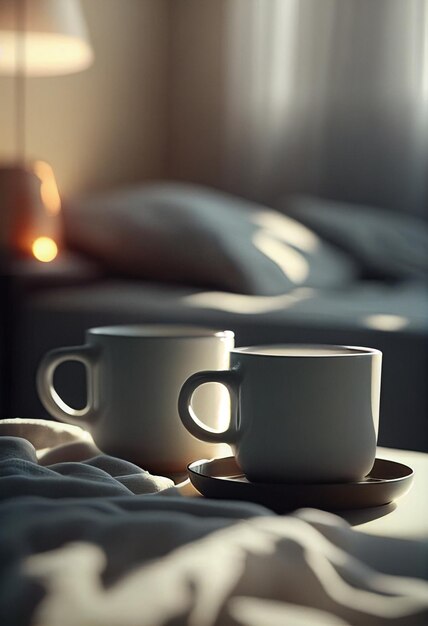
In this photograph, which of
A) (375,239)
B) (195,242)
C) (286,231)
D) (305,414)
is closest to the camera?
(305,414)

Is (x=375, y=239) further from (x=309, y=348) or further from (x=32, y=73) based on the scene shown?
(x=309, y=348)

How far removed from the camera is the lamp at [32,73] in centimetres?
156

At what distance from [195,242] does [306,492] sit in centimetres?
112

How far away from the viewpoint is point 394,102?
2600 mm

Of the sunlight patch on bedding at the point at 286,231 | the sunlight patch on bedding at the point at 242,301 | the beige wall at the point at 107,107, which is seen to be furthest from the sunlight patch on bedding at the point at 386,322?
the beige wall at the point at 107,107

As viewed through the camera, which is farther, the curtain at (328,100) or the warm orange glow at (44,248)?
the curtain at (328,100)

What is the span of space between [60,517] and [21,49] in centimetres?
178

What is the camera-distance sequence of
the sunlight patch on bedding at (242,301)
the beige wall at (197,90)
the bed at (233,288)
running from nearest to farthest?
the bed at (233,288)
the sunlight patch on bedding at (242,301)
the beige wall at (197,90)

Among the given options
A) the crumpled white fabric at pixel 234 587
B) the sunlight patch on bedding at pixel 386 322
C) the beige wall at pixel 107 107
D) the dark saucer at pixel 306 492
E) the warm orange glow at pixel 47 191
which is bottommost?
the crumpled white fabric at pixel 234 587

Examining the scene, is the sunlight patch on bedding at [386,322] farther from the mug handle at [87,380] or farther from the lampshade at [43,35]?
the lampshade at [43,35]

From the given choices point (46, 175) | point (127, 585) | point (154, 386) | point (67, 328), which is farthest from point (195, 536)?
point (46, 175)

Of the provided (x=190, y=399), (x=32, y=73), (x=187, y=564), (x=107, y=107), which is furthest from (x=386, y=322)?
(x=107, y=107)

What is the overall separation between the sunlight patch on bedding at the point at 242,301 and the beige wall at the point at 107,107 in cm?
86

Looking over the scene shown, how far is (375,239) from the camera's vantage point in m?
1.91
